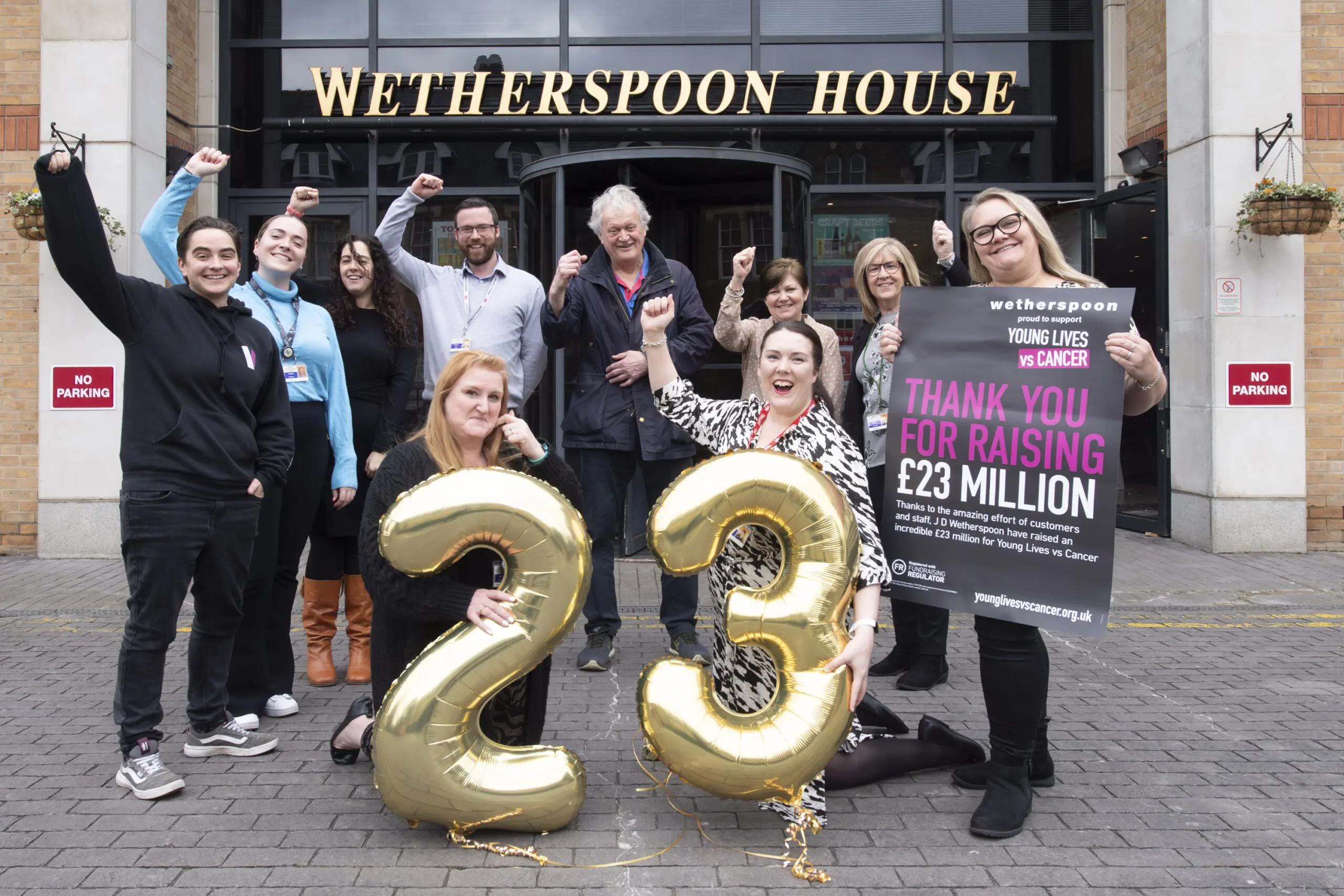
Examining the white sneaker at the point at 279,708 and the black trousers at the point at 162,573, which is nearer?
the black trousers at the point at 162,573

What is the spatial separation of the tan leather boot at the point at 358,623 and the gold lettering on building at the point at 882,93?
6.91m

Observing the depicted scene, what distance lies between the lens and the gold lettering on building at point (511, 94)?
936 cm

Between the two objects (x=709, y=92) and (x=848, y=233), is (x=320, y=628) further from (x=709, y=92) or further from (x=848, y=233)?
(x=848, y=233)

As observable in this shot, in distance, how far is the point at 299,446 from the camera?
417 cm

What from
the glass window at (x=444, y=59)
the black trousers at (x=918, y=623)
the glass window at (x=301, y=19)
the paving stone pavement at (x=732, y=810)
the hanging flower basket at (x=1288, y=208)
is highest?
the glass window at (x=301, y=19)

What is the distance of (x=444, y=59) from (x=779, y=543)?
7817 mm

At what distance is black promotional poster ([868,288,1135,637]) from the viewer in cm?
303

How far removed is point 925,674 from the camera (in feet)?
14.9

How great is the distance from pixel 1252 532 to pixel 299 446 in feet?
Answer: 23.3

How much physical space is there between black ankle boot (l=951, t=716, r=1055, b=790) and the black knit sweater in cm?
144

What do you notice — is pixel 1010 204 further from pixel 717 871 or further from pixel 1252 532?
pixel 1252 532

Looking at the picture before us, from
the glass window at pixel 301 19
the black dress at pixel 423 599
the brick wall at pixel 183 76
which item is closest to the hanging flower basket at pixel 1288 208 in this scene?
the black dress at pixel 423 599

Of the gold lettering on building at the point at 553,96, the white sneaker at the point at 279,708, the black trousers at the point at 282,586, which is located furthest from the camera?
the gold lettering on building at the point at 553,96

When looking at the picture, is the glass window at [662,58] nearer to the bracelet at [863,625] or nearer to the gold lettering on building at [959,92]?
the gold lettering on building at [959,92]
